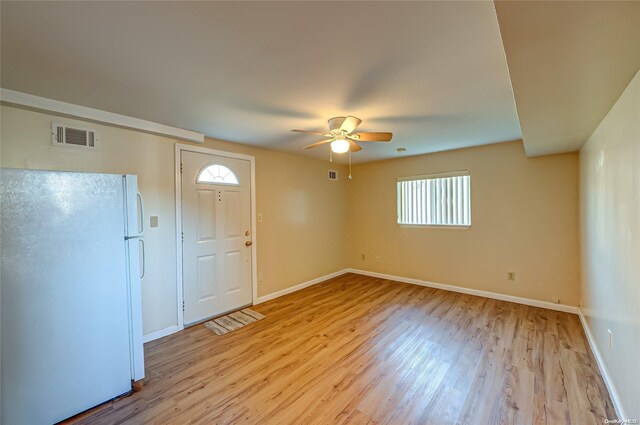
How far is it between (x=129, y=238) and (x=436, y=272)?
170 inches

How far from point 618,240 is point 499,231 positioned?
2.23m

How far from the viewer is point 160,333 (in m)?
2.98

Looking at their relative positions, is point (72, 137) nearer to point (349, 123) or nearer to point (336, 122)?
point (336, 122)

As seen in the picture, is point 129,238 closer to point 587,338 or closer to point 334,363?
point 334,363

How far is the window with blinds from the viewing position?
4.26 metres

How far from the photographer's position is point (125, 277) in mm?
2074

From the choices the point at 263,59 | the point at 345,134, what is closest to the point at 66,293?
the point at 263,59

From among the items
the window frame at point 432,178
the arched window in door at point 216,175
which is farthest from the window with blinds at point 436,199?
the arched window in door at point 216,175

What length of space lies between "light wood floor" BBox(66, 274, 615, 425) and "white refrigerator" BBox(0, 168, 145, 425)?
0.89 ft

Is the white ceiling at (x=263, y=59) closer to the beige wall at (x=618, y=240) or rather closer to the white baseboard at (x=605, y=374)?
the beige wall at (x=618, y=240)

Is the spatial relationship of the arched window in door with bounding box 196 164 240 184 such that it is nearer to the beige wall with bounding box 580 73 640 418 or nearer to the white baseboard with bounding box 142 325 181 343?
the white baseboard with bounding box 142 325 181 343

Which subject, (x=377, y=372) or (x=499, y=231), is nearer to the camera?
(x=377, y=372)

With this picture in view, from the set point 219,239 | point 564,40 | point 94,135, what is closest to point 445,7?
point 564,40

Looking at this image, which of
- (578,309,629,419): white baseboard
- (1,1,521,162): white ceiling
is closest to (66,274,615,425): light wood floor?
(578,309,629,419): white baseboard
